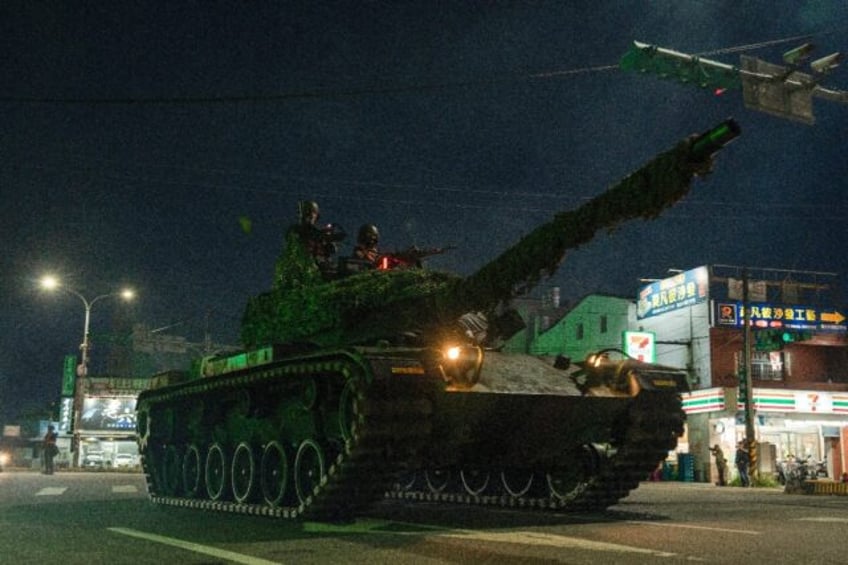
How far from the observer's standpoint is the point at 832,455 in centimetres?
4025

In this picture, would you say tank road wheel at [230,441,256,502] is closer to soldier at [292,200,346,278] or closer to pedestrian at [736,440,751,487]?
soldier at [292,200,346,278]

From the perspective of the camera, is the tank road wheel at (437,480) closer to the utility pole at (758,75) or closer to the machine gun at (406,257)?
the machine gun at (406,257)

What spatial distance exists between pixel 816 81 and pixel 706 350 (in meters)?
26.9

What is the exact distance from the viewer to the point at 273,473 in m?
12.6

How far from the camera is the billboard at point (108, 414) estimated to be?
4975cm

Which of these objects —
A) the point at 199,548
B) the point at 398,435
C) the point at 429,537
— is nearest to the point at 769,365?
the point at 398,435

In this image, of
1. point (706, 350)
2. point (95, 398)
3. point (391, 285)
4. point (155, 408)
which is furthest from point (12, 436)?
point (391, 285)

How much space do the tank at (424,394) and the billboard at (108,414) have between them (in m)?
37.4

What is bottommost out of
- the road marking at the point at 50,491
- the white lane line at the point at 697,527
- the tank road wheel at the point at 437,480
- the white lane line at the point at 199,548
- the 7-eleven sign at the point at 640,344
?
the road marking at the point at 50,491

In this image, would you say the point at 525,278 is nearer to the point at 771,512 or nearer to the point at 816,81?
the point at 771,512

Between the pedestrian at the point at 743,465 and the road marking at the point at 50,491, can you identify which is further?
the pedestrian at the point at 743,465

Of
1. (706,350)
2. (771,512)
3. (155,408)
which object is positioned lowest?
(771,512)

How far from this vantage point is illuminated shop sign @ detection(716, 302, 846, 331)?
39.6 meters

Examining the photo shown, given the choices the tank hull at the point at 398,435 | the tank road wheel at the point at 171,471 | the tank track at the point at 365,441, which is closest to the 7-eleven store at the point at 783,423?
the tank hull at the point at 398,435
